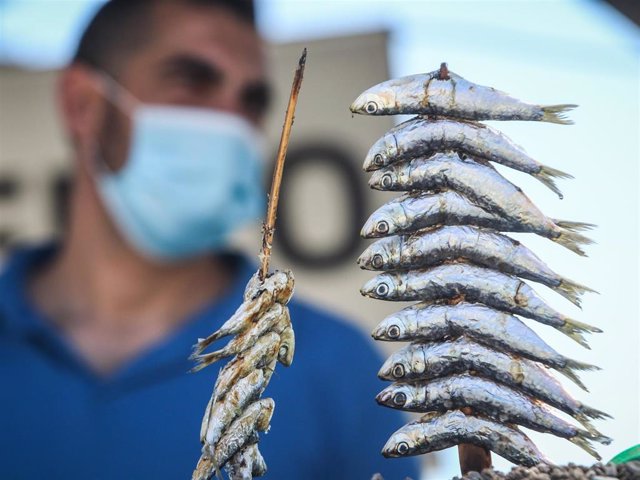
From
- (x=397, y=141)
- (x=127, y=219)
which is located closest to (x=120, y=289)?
(x=127, y=219)

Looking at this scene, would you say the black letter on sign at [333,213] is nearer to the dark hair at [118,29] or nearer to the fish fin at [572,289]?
the dark hair at [118,29]

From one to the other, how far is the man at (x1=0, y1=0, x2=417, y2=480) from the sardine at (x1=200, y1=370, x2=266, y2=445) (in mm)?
3228

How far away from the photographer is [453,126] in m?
5.72

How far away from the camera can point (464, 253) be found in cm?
571

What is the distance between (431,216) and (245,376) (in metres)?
1.05

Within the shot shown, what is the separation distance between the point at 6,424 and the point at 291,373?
1.96 metres

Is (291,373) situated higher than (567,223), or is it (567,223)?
(567,223)

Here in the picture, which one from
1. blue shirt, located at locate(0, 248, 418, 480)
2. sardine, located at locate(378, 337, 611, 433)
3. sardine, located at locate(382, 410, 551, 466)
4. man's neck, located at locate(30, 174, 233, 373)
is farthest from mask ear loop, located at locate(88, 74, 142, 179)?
sardine, located at locate(382, 410, 551, 466)

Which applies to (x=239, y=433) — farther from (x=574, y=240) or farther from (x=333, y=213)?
(x=333, y=213)

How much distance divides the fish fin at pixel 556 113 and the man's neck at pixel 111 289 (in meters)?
4.86

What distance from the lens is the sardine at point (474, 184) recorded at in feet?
18.7

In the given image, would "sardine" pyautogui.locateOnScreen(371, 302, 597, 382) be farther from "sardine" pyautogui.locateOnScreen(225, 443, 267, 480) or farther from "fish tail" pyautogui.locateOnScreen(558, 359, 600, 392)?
"sardine" pyautogui.locateOnScreen(225, 443, 267, 480)

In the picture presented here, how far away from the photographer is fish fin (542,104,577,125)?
5.75 meters

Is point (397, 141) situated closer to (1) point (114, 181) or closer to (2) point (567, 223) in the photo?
(2) point (567, 223)
